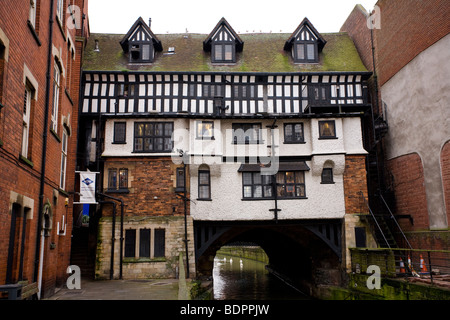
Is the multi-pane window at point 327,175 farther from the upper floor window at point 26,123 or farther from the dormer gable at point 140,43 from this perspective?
the upper floor window at point 26,123

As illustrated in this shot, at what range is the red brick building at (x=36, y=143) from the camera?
8289 mm

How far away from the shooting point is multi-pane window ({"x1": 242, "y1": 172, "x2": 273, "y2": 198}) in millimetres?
18891

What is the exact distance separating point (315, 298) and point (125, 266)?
29.7 ft

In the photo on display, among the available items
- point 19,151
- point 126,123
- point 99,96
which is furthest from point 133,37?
point 19,151

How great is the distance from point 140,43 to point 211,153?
7170 millimetres

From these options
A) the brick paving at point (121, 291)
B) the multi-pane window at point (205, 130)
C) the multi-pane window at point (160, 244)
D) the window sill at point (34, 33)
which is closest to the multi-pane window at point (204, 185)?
the multi-pane window at point (205, 130)

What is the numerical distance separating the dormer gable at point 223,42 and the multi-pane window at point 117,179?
24.3 feet

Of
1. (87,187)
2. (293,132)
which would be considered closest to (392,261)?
(293,132)

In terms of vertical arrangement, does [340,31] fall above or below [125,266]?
above

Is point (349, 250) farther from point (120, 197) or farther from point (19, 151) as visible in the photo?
point (19, 151)

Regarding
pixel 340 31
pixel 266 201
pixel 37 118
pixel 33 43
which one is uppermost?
pixel 340 31

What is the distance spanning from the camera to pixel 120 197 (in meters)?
18.2

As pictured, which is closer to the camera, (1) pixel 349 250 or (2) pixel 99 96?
(1) pixel 349 250

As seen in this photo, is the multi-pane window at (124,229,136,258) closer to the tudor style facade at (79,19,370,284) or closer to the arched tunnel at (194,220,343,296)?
the tudor style facade at (79,19,370,284)
